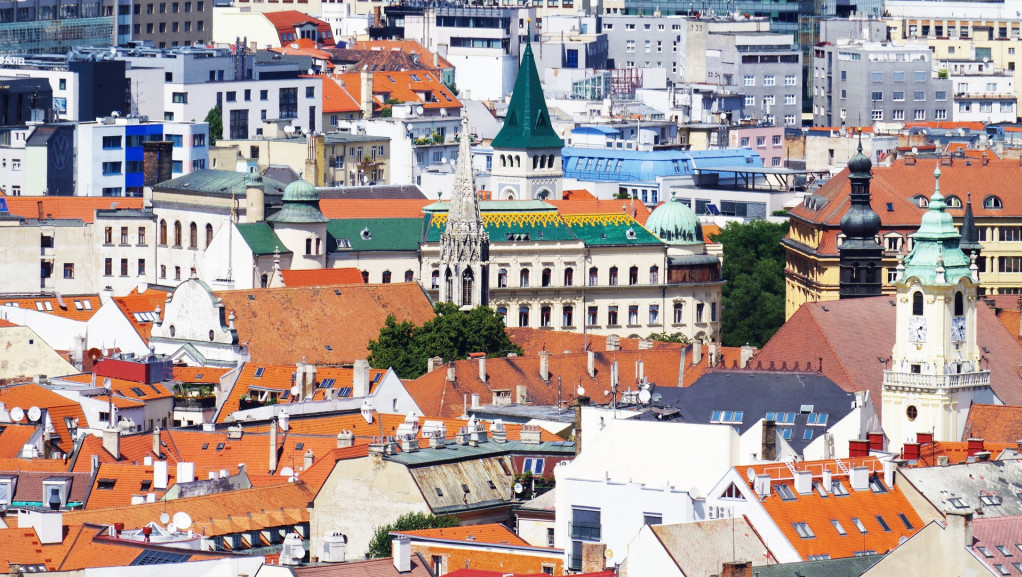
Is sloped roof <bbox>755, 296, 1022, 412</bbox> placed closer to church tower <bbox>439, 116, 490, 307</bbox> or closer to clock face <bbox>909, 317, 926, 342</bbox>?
clock face <bbox>909, 317, 926, 342</bbox>

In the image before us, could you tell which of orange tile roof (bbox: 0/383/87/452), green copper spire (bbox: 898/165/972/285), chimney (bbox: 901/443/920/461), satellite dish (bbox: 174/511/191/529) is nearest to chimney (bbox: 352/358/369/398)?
orange tile roof (bbox: 0/383/87/452)

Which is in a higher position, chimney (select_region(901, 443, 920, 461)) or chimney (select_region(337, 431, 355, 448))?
chimney (select_region(901, 443, 920, 461))

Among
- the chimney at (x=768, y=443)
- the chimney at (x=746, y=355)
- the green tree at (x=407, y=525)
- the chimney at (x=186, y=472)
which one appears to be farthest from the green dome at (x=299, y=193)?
the green tree at (x=407, y=525)

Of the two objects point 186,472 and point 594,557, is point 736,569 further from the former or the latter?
point 186,472

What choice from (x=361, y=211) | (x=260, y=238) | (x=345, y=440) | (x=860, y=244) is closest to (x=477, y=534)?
(x=345, y=440)

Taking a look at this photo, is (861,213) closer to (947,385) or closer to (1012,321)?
(1012,321)

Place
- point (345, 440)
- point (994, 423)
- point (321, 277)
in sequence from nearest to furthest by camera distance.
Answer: point (345, 440), point (994, 423), point (321, 277)
